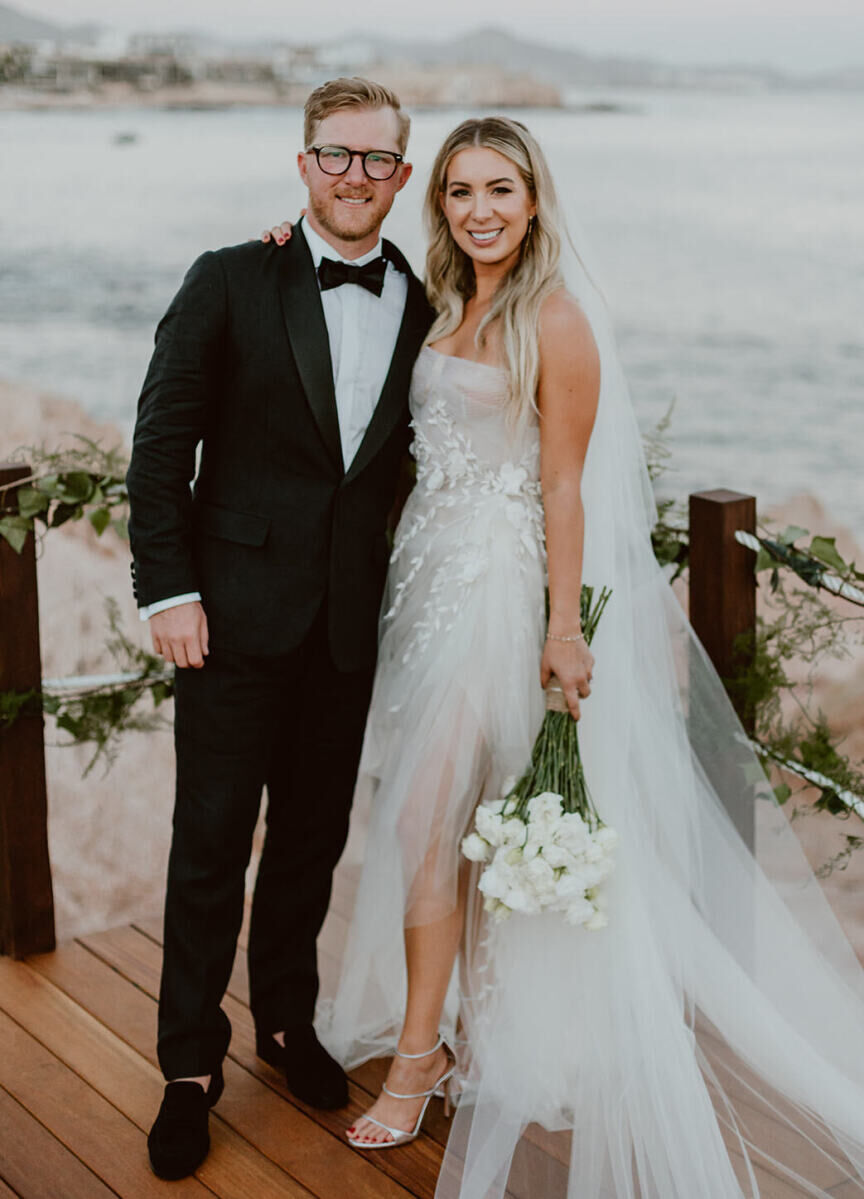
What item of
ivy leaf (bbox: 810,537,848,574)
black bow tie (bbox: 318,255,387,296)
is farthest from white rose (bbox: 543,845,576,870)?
black bow tie (bbox: 318,255,387,296)

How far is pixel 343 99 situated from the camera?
2.07 metres

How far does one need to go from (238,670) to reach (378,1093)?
0.85 m

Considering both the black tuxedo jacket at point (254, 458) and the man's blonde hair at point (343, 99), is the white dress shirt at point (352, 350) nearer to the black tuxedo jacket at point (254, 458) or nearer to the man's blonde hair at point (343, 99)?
the black tuxedo jacket at point (254, 458)

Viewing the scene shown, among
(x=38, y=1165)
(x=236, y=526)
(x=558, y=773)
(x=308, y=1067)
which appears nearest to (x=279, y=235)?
(x=236, y=526)

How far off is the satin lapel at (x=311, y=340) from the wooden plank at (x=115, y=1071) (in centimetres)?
119

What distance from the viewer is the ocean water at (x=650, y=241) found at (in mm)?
8469

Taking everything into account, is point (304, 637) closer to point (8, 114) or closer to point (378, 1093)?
point (378, 1093)

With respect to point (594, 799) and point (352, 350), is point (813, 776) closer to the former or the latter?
point (594, 799)

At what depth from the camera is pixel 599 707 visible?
2285 mm

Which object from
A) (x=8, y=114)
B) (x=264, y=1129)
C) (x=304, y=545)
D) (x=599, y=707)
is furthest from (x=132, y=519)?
(x=8, y=114)

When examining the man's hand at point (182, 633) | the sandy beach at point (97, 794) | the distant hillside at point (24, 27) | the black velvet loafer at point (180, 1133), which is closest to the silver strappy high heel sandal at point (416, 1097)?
the black velvet loafer at point (180, 1133)

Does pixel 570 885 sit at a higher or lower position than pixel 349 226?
lower

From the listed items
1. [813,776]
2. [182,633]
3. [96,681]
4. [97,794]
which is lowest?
[97,794]

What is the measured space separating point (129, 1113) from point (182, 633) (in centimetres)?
89
